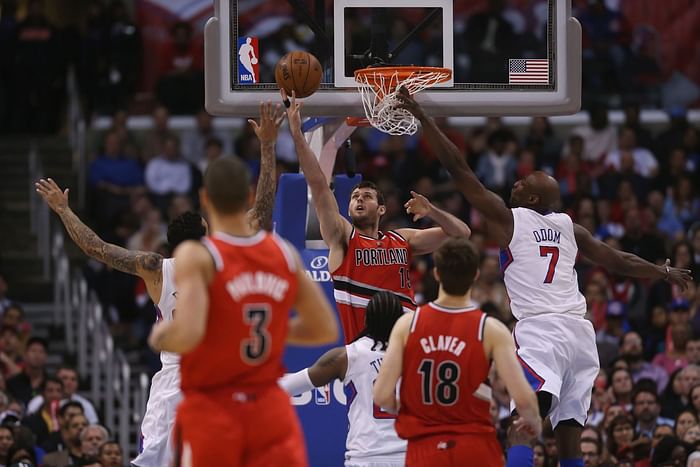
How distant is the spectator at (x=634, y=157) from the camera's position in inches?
721

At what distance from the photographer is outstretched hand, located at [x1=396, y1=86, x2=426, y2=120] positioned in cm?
891

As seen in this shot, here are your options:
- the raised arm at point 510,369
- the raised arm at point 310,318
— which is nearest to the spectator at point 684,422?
the raised arm at point 510,369

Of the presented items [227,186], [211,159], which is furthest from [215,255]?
[211,159]

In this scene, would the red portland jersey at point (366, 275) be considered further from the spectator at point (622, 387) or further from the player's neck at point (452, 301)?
the spectator at point (622, 387)

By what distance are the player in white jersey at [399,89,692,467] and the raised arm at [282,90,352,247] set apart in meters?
1.14

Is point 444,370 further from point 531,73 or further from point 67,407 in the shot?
point 67,407

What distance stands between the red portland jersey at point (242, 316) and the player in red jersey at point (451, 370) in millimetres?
827

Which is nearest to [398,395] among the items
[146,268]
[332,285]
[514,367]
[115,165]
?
[514,367]

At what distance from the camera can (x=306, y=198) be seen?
37.4 feet

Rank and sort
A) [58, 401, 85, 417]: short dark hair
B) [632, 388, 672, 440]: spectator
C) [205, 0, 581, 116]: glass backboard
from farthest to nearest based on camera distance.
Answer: [632, 388, 672, 440]: spectator, [58, 401, 85, 417]: short dark hair, [205, 0, 581, 116]: glass backboard

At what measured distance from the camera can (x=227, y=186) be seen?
6.35 m

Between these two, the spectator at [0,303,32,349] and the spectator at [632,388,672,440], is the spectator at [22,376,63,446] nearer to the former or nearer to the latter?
the spectator at [0,303,32,349]

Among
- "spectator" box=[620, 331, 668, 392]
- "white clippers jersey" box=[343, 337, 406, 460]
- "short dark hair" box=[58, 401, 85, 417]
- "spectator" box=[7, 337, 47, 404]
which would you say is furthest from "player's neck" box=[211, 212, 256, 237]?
"spectator" box=[620, 331, 668, 392]

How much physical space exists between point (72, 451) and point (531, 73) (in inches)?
208
